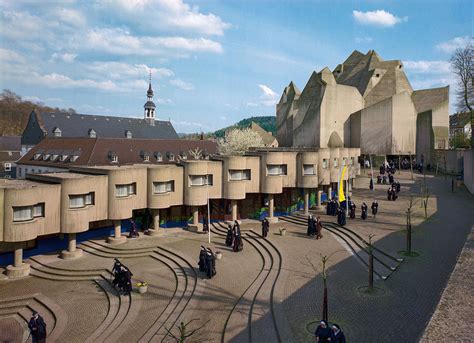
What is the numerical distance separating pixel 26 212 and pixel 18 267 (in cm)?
331

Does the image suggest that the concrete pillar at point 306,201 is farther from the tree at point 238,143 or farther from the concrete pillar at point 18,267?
the tree at point 238,143

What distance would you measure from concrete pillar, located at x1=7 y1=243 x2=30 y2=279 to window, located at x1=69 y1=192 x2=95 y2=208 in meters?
3.80

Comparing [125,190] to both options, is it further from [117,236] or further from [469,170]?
[469,170]

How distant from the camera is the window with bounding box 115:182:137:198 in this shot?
25594 millimetres

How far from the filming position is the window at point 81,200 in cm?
2312

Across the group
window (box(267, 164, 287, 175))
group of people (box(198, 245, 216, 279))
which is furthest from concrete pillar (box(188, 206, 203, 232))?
group of people (box(198, 245, 216, 279))

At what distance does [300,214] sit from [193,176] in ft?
34.7

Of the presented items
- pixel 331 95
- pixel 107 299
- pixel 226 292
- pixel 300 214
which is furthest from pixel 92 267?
pixel 331 95

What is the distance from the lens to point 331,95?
64.9 meters

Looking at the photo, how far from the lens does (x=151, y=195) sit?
27.2 metres

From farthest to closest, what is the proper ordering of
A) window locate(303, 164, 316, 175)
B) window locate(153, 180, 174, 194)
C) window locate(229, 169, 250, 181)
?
window locate(303, 164, 316, 175) → window locate(229, 169, 250, 181) → window locate(153, 180, 174, 194)

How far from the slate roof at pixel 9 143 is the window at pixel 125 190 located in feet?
201

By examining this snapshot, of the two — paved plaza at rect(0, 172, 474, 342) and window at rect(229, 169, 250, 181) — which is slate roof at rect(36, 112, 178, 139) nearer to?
window at rect(229, 169, 250, 181)

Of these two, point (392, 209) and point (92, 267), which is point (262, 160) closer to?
point (392, 209)
